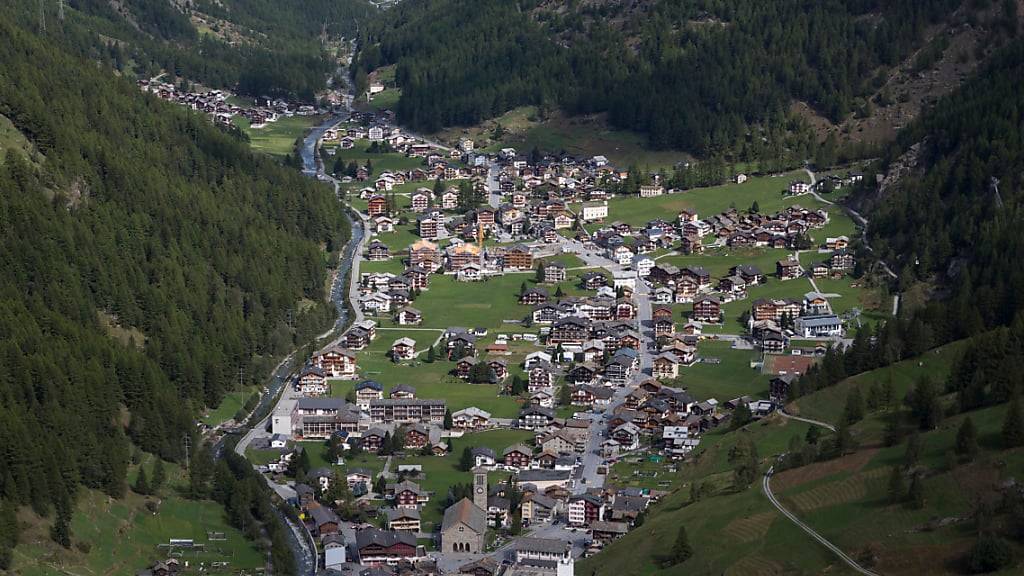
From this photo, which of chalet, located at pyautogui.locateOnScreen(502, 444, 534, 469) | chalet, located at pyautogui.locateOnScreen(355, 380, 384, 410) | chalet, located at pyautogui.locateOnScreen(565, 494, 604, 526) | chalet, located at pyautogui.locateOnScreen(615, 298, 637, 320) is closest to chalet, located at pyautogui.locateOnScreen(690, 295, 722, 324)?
chalet, located at pyautogui.locateOnScreen(615, 298, 637, 320)

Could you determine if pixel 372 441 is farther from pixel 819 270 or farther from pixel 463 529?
pixel 819 270

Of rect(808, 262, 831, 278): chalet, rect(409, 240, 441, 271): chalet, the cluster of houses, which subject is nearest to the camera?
rect(808, 262, 831, 278): chalet

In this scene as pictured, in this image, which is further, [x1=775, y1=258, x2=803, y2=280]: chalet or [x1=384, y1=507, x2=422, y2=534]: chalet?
[x1=775, y1=258, x2=803, y2=280]: chalet

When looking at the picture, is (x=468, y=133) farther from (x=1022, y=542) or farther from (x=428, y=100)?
(x=1022, y=542)

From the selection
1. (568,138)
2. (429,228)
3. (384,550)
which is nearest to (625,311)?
(429,228)

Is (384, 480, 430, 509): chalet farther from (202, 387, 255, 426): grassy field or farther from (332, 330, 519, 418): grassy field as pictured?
(202, 387, 255, 426): grassy field


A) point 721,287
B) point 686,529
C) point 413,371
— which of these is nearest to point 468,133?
point 721,287
